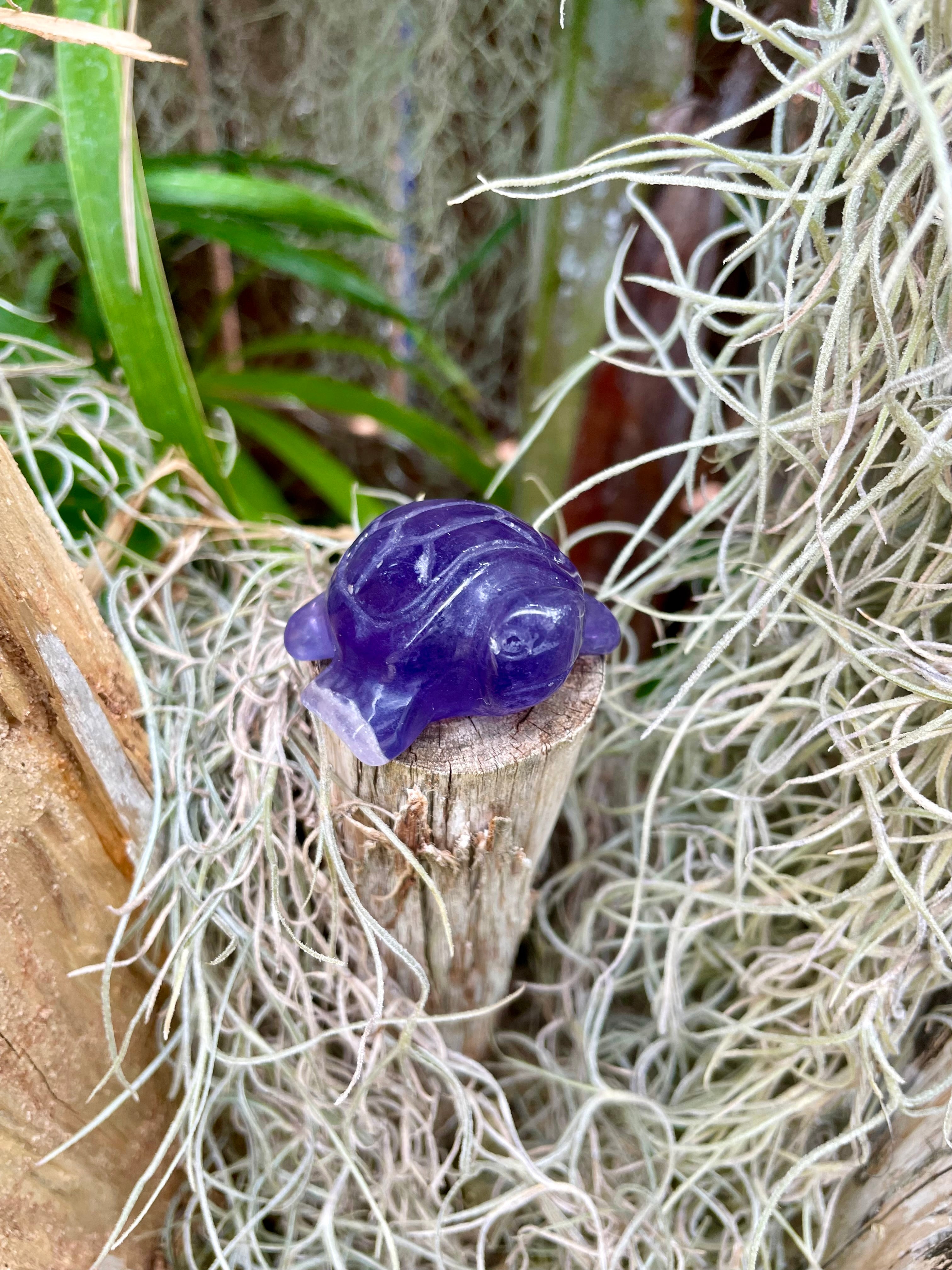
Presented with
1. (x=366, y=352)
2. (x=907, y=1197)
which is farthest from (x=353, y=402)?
(x=907, y=1197)

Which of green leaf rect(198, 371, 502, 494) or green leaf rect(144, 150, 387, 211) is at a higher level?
green leaf rect(144, 150, 387, 211)

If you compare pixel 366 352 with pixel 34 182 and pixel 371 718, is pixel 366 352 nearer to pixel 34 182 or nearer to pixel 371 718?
pixel 34 182

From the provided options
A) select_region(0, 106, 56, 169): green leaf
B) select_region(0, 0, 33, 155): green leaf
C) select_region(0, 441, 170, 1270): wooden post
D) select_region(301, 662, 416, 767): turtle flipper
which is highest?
select_region(0, 0, 33, 155): green leaf

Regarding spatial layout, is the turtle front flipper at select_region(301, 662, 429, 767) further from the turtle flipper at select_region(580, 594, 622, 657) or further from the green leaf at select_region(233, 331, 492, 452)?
the green leaf at select_region(233, 331, 492, 452)

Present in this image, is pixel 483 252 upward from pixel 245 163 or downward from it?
downward

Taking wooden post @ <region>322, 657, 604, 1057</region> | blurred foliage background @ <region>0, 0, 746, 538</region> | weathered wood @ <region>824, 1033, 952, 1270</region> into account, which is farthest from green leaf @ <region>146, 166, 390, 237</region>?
weathered wood @ <region>824, 1033, 952, 1270</region>

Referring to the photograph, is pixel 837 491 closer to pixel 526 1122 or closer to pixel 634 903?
pixel 634 903
